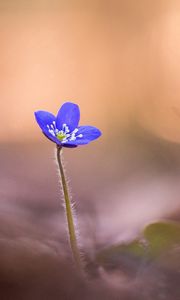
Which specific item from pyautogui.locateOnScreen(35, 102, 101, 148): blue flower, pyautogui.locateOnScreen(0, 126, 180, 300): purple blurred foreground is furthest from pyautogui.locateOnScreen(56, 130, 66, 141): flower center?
pyautogui.locateOnScreen(0, 126, 180, 300): purple blurred foreground

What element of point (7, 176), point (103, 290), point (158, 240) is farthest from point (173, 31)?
point (103, 290)

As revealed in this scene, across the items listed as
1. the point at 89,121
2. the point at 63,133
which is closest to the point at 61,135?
the point at 63,133

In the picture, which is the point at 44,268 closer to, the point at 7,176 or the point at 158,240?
the point at 158,240

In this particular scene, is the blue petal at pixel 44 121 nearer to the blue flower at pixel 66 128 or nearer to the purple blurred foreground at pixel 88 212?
the blue flower at pixel 66 128

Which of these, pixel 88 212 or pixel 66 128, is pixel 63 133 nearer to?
pixel 66 128

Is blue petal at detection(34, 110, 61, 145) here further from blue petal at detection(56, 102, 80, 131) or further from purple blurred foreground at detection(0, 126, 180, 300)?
purple blurred foreground at detection(0, 126, 180, 300)

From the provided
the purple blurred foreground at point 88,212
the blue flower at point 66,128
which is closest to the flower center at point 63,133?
the blue flower at point 66,128
